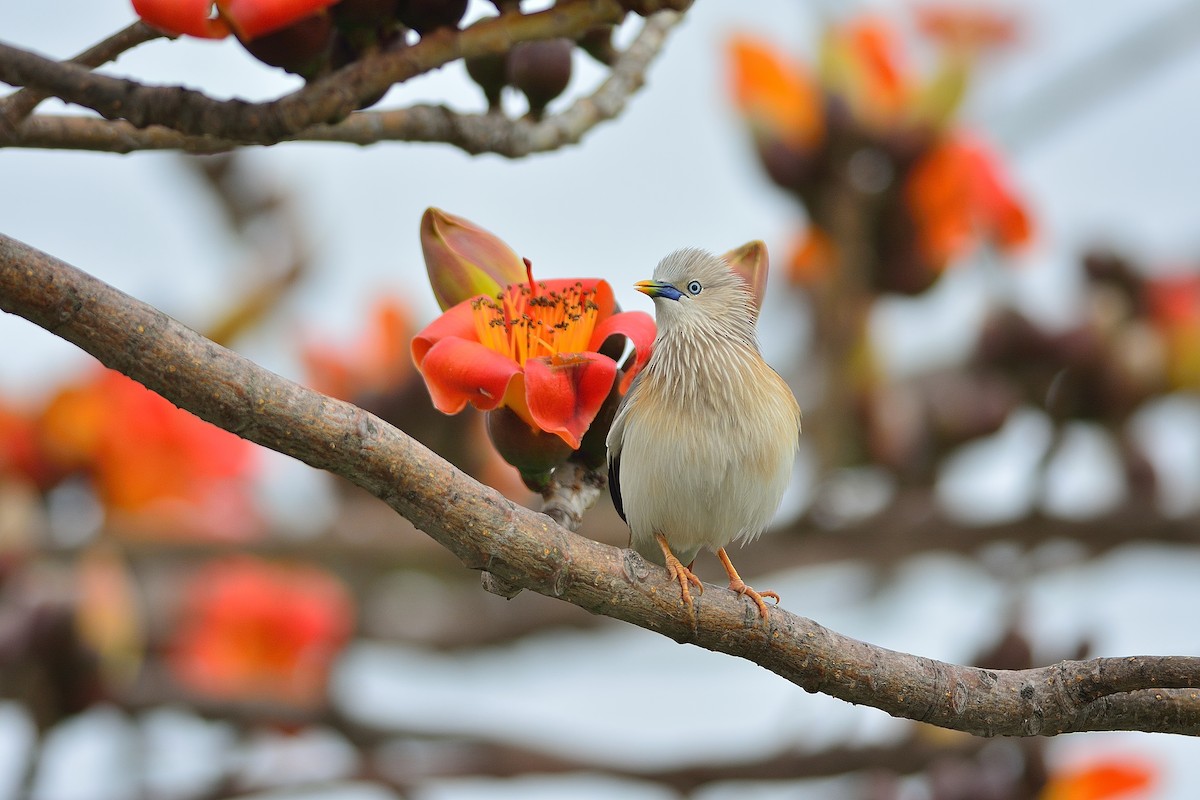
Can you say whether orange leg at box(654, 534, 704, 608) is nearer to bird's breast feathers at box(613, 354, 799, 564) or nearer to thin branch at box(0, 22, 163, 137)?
bird's breast feathers at box(613, 354, 799, 564)

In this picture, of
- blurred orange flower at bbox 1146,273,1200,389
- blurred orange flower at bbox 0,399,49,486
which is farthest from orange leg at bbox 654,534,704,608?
blurred orange flower at bbox 1146,273,1200,389

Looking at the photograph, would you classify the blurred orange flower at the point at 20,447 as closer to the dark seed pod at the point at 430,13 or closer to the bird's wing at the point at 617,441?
the bird's wing at the point at 617,441

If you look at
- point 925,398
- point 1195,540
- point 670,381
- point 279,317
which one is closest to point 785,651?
point 670,381

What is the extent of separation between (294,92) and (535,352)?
0.32 m

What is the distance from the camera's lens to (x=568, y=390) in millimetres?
1040

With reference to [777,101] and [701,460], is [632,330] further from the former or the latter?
[777,101]

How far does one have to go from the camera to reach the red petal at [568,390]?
1017 mm

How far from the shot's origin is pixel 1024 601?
2324mm

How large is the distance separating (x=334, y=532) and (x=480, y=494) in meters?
2.07

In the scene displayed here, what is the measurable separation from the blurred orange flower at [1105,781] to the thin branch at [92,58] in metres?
1.94

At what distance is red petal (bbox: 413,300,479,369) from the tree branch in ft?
0.63

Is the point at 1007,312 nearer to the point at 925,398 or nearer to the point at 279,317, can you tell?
the point at 925,398

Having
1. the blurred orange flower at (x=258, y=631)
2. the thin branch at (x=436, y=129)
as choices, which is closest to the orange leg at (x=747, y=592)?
the thin branch at (x=436, y=129)

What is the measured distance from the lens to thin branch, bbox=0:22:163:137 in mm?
865
